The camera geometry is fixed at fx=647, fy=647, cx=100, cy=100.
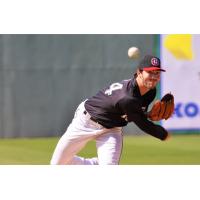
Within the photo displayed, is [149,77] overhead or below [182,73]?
overhead

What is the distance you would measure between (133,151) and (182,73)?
105 inches

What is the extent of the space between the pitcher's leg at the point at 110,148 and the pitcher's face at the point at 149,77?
2.47 feet

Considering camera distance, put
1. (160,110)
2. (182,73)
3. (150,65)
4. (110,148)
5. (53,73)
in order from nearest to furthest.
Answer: (150,65) < (110,148) < (160,110) < (53,73) < (182,73)

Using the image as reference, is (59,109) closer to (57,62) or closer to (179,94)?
(57,62)

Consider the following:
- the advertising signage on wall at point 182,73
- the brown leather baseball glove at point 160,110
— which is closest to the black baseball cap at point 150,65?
the brown leather baseball glove at point 160,110

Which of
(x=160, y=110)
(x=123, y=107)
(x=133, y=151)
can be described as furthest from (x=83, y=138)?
(x=133, y=151)

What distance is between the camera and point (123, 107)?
271 inches

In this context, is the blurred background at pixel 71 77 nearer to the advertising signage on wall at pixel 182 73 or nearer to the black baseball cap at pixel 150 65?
the advertising signage on wall at pixel 182 73

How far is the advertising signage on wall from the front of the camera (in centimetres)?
1348

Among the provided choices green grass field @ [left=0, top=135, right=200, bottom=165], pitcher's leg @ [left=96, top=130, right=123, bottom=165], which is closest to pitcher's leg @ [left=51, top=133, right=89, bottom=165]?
pitcher's leg @ [left=96, top=130, right=123, bottom=165]

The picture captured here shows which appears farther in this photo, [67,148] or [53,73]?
[53,73]

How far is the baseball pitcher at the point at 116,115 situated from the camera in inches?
270

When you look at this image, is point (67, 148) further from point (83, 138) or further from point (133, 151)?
point (133, 151)

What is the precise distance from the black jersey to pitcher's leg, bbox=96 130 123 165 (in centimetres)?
13
